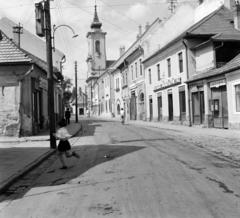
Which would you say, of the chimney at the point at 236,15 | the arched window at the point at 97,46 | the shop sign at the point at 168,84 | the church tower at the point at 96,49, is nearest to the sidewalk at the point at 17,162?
the shop sign at the point at 168,84

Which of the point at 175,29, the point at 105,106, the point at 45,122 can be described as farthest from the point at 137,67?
the point at 105,106

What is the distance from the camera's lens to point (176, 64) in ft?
81.7

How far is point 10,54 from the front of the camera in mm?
16156

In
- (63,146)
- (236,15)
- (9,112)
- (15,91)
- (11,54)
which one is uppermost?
(236,15)

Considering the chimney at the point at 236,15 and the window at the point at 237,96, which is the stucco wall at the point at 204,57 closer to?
the chimney at the point at 236,15

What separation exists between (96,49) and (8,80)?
65.7m

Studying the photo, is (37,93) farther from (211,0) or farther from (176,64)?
(211,0)

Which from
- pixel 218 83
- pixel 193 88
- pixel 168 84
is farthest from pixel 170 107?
pixel 218 83

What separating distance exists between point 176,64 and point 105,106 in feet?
126

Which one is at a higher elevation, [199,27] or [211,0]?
[211,0]

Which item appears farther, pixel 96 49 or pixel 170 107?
pixel 96 49

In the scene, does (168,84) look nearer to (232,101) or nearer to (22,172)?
(232,101)

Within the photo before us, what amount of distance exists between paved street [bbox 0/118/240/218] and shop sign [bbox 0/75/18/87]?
8.09 meters

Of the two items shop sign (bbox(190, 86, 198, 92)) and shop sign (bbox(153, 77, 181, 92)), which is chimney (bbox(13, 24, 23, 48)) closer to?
shop sign (bbox(153, 77, 181, 92))
